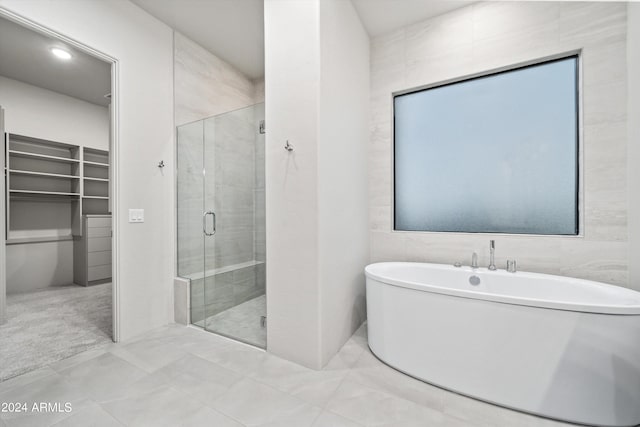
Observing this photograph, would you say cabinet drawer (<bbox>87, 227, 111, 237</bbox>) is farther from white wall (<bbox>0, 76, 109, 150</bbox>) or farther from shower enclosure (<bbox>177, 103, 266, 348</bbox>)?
shower enclosure (<bbox>177, 103, 266, 348</bbox>)

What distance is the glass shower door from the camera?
2492mm

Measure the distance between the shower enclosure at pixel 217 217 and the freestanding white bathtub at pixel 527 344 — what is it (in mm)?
1386

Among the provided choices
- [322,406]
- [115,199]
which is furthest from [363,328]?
[115,199]

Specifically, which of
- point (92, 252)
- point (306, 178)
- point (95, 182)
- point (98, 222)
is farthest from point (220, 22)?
point (92, 252)

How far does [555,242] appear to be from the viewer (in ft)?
6.47

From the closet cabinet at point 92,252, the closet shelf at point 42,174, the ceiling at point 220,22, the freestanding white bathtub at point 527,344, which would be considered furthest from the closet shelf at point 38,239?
the freestanding white bathtub at point 527,344

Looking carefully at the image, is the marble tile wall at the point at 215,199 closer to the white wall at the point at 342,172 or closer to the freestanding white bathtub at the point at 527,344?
the white wall at the point at 342,172

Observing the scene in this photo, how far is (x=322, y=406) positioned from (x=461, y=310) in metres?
0.93

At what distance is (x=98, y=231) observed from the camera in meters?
3.95

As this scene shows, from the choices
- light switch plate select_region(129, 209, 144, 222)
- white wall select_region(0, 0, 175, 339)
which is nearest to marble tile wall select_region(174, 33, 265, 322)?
white wall select_region(0, 0, 175, 339)

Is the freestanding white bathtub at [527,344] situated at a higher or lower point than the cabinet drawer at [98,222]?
lower

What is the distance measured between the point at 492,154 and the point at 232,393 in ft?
8.55

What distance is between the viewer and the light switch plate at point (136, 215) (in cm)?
223

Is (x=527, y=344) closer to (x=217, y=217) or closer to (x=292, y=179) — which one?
(x=292, y=179)
